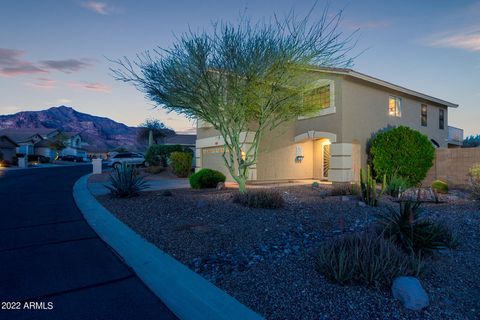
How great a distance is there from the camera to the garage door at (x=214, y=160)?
19.9m

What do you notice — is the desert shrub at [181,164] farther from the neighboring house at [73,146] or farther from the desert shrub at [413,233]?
the neighboring house at [73,146]

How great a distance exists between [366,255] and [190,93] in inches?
315

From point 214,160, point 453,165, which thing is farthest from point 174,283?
point 214,160

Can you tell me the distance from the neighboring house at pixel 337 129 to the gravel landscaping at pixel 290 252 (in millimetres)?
5760

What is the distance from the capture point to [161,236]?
21.4 feet

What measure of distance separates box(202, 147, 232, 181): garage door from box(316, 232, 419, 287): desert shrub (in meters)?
15.3

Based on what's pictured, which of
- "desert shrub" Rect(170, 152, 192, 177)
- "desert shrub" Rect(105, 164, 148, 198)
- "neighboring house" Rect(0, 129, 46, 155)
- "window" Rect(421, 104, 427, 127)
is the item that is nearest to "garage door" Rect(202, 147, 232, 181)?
"desert shrub" Rect(170, 152, 192, 177)

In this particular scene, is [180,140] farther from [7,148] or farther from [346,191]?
[346,191]

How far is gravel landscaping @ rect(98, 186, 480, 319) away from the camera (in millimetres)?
3508

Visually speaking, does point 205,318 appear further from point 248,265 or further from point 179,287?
point 248,265

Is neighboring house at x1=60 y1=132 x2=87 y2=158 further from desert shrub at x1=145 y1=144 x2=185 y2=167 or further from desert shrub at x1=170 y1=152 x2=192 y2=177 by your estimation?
desert shrub at x1=170 y1=152 x2=192 y2=177

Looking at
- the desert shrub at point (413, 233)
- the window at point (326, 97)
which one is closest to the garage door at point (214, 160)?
the window at point (326, 97)

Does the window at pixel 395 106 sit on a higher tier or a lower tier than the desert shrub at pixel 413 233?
higher

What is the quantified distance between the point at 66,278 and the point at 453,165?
57.5 ft
